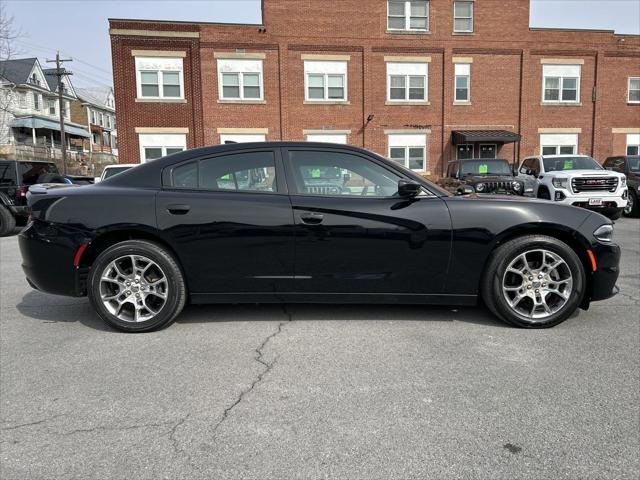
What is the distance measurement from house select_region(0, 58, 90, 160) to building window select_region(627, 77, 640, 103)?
41.6 m

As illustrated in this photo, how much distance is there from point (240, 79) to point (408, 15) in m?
8.95

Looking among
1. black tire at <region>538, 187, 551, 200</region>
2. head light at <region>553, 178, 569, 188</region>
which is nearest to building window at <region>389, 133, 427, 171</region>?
black tire at <region>538, 187, 551, 200</region>

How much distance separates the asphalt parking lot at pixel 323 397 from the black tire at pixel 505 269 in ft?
0.41

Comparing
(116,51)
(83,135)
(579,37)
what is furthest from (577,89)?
(83,135)

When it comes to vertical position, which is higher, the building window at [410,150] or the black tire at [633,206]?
the building window at [410,150]

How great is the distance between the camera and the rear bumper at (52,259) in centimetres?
407

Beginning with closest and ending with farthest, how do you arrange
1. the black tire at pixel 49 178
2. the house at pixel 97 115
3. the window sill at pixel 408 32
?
the black tire at pixel 49 178 < the window sill at pixel 408 32 < the house at pixel 97 115

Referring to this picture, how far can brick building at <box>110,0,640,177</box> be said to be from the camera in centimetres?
2278

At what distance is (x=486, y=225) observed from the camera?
3969 mm

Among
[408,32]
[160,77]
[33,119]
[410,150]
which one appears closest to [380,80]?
[408,32]

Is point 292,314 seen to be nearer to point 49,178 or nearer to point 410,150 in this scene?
point 49,178

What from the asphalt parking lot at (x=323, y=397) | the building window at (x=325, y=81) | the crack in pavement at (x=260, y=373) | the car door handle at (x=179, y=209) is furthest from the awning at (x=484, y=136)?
the car door handle at (x=179, y=209)

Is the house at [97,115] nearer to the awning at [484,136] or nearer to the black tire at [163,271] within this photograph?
the awning at [484,136]

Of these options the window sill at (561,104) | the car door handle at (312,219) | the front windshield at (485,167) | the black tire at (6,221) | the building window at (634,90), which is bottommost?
the black tire at (6,221)
